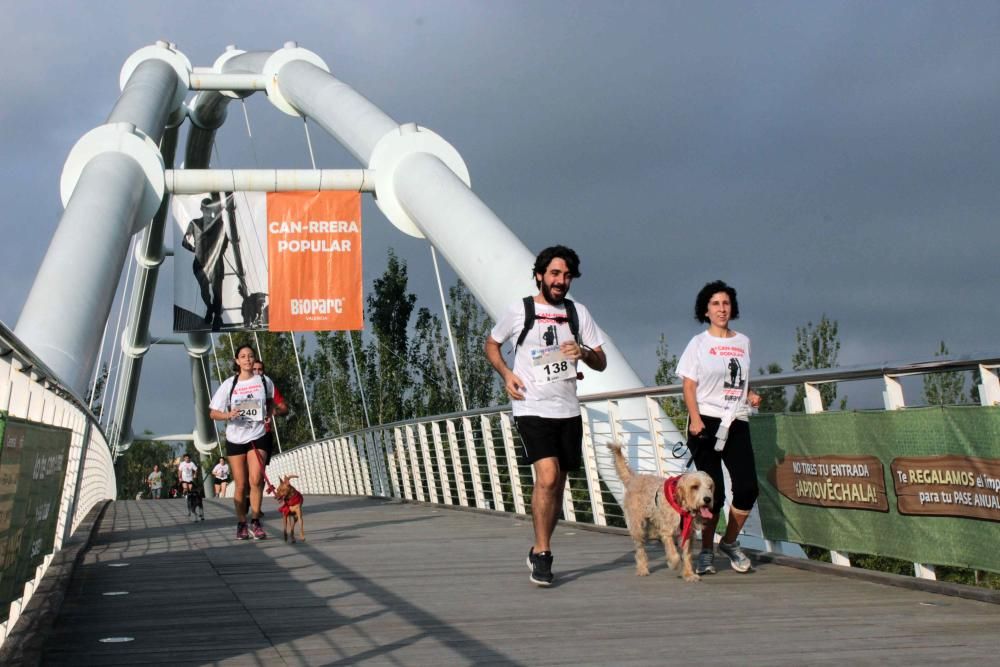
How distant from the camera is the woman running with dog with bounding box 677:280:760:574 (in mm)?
6504

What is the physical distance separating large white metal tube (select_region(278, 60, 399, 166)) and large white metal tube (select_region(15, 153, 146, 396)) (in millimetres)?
3316

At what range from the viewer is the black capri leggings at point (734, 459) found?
6.50 m

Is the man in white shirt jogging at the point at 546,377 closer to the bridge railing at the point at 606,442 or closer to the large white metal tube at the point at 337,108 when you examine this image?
the bridge railing at the point at 606,442

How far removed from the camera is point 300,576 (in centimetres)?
693

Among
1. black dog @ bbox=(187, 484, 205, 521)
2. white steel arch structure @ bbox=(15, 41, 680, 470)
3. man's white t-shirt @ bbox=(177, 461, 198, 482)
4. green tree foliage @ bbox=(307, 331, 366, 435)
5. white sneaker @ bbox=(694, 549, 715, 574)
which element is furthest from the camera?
green tree foliage @ bbox=(307, 331, 366, 435)

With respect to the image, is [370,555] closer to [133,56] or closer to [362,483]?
[362,483]

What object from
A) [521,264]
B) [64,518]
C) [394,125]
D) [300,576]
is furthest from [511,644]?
[394,125]

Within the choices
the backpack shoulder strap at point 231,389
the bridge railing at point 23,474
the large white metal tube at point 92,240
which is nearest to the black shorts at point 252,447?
the backpack shoulder strap at point 231,389

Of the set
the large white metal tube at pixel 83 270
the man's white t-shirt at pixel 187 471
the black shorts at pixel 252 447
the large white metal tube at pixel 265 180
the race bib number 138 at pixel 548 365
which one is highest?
the large white metal tube at pixel 265 180

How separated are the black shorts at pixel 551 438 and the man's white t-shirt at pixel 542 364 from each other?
0.12 feet

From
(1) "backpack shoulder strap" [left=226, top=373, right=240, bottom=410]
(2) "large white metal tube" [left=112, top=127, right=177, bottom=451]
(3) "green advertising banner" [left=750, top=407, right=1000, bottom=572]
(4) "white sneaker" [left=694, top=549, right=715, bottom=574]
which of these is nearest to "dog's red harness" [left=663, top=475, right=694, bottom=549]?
(4) "white sneaker" [left=694, top=549, right=715, bottom=574]

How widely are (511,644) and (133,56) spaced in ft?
77.4

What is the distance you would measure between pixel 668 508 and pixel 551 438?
2.18ft

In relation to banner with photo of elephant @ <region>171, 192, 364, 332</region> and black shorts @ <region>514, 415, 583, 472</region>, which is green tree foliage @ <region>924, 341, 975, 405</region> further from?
black shorts @ <region>514, 415, 583, 472</region>
